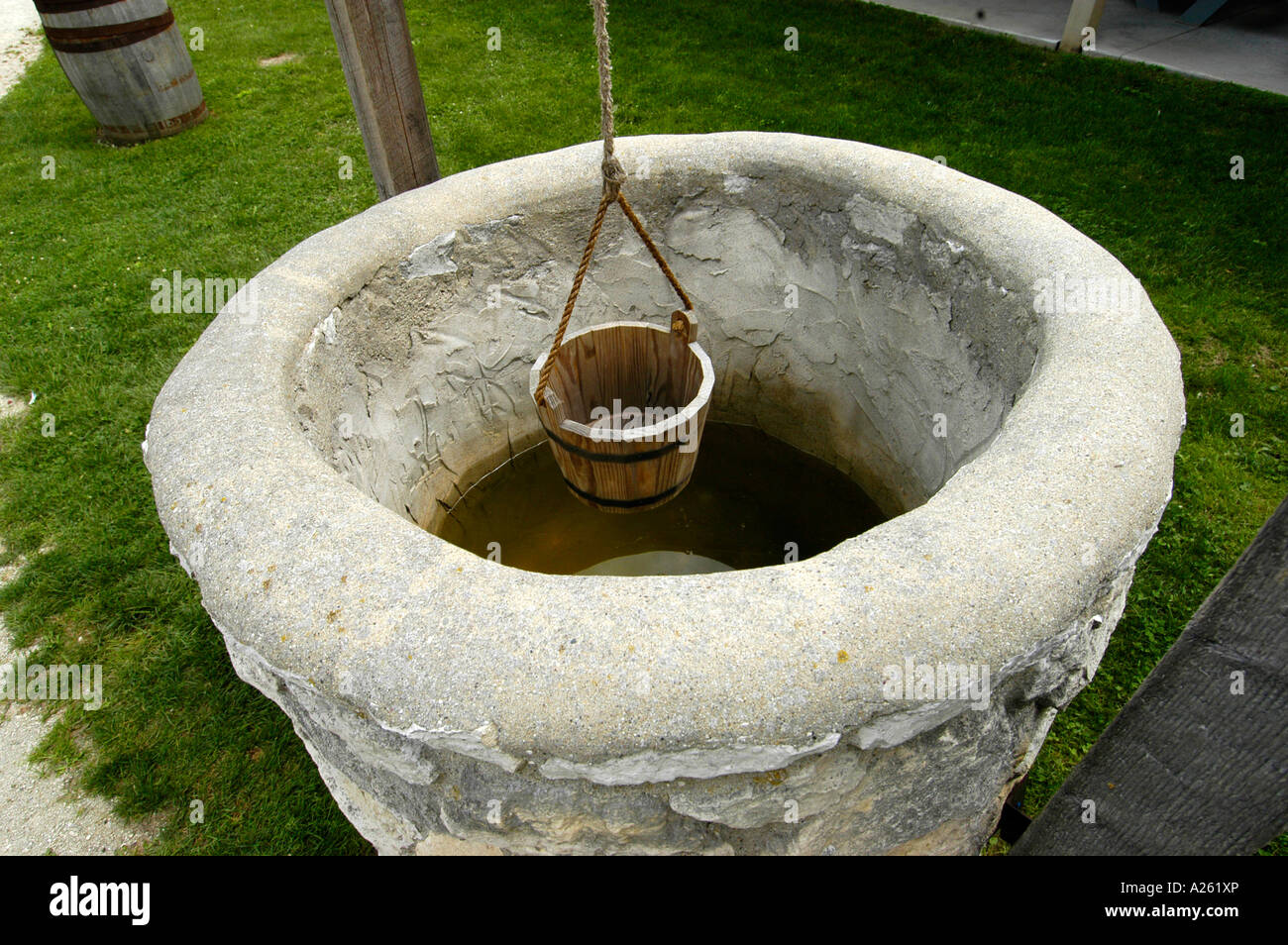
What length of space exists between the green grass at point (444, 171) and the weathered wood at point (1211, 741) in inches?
39.1

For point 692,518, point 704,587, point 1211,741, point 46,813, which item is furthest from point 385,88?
point 1211,741

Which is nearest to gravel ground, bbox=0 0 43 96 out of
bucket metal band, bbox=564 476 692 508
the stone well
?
the stone well

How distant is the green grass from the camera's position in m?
2.82

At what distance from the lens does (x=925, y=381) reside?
2.73 m

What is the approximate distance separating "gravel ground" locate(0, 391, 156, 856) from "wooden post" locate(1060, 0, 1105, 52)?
25.5ft

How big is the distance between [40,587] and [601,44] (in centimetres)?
308

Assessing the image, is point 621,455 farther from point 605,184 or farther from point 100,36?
point 100,36

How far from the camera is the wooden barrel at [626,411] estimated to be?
2.14 metres

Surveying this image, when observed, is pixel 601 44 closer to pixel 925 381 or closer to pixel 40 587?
pixel 925 381

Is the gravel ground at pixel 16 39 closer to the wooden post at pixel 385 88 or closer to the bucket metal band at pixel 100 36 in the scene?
the bucket metal band at pixel 100 36

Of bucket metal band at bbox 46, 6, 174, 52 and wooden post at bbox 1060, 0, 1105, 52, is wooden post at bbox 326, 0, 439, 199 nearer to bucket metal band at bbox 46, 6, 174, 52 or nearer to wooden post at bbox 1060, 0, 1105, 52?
bucket metal band at bbox 46, 6, 174, 52

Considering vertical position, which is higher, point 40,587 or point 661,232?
point 661,232

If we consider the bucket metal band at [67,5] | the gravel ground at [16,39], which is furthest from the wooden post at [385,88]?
the gravel ground at [16,39]
